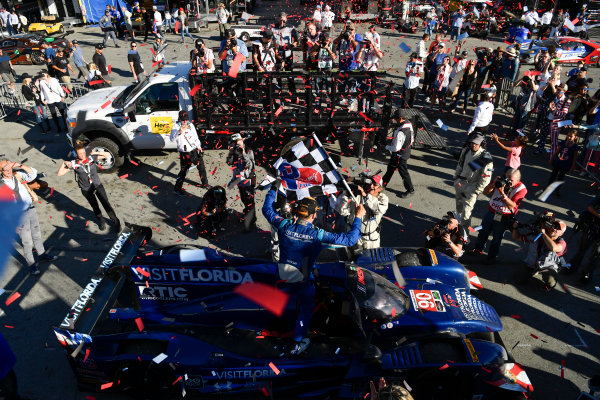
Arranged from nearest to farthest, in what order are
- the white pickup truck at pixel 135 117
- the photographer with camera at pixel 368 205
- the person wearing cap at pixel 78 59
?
1. the photographer with camera at pixel 368 205
2. the white pickup truck at pixel 135 117
3. the person wearing cap at pixel 78 59

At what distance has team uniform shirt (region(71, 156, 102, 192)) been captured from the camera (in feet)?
23.7

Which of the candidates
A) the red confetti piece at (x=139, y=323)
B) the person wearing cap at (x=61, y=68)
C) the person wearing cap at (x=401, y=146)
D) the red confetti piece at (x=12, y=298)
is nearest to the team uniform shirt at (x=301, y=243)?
the red confetti piece at (x=139, y=323)

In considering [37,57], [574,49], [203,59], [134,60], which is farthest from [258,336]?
[574,49]

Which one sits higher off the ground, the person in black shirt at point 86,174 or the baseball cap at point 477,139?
the baseball cap at point 477,139

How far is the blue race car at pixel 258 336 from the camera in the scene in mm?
4512

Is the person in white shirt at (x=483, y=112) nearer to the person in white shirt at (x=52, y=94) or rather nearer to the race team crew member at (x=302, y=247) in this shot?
the race team crew member at (x=302, y=247)

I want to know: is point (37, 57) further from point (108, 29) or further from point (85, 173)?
point (85, 173)

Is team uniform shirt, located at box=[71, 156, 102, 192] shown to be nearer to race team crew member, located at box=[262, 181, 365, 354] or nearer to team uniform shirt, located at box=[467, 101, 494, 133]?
race team crew member, located at box=[262, 181, 365, 354]

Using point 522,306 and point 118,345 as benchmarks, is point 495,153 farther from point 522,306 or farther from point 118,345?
point 118,345

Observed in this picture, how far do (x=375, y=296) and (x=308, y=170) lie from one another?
6.41 ft

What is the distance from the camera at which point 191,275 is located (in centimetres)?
493

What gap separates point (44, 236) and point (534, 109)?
11825 millimetres

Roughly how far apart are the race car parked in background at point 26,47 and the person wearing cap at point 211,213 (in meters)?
13.1

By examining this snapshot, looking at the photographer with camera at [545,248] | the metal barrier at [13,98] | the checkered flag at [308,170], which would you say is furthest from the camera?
the metal barrier at [13,98]
